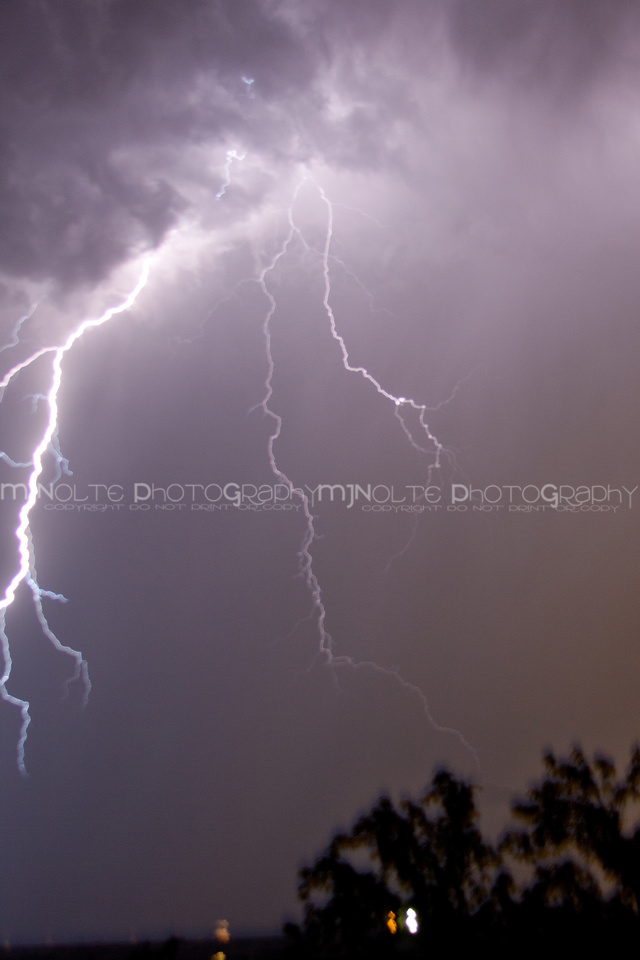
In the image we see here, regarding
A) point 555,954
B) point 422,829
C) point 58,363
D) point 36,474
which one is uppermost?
point 58,363

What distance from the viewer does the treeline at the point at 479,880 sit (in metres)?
9.41

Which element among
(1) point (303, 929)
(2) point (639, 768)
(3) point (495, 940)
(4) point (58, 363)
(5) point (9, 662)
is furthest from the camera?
(4) point (58, 363)

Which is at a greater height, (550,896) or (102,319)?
(102,319)

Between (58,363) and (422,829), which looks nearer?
(422,829)

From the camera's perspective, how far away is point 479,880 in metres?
10.7

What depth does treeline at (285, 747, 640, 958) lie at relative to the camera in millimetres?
9414

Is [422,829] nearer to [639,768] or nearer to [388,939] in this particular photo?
[388,939]

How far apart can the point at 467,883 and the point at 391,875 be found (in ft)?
3.77

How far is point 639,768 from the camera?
10383 millimetres

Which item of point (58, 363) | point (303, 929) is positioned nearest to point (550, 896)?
point (303, 929)

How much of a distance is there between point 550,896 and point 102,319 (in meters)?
12.2

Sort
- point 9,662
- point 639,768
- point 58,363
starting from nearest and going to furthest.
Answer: point 639,768 → point 9,662 → point 58,363

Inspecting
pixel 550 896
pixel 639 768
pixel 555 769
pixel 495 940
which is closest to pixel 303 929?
pixel 495 940

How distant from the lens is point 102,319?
13.7m
